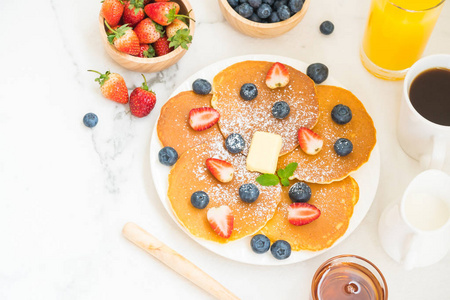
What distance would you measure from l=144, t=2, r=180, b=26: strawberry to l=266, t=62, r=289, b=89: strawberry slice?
0.37 m

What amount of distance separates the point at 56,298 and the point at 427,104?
1290 mm

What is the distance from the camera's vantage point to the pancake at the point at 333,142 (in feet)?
5.96

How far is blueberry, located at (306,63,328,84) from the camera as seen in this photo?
1.92 m

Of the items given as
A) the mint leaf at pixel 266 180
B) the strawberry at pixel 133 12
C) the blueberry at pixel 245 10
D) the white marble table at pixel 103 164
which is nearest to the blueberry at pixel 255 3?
the blueberry at pixel 245 10

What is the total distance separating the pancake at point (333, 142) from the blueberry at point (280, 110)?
112 millimetres

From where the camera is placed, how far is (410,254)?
5.46 ft

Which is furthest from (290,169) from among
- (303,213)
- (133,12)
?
(133,12)

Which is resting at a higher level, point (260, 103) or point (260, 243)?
point (260, 103)

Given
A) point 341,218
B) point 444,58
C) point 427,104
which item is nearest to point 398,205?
point 341,218

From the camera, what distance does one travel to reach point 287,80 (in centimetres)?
190

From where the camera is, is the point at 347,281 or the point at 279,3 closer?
the point at 347,281

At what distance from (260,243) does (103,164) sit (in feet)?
1.95

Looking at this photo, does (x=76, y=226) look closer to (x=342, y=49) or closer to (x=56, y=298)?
(x=56, y=298)

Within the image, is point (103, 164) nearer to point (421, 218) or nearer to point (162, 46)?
point (162, 46)
